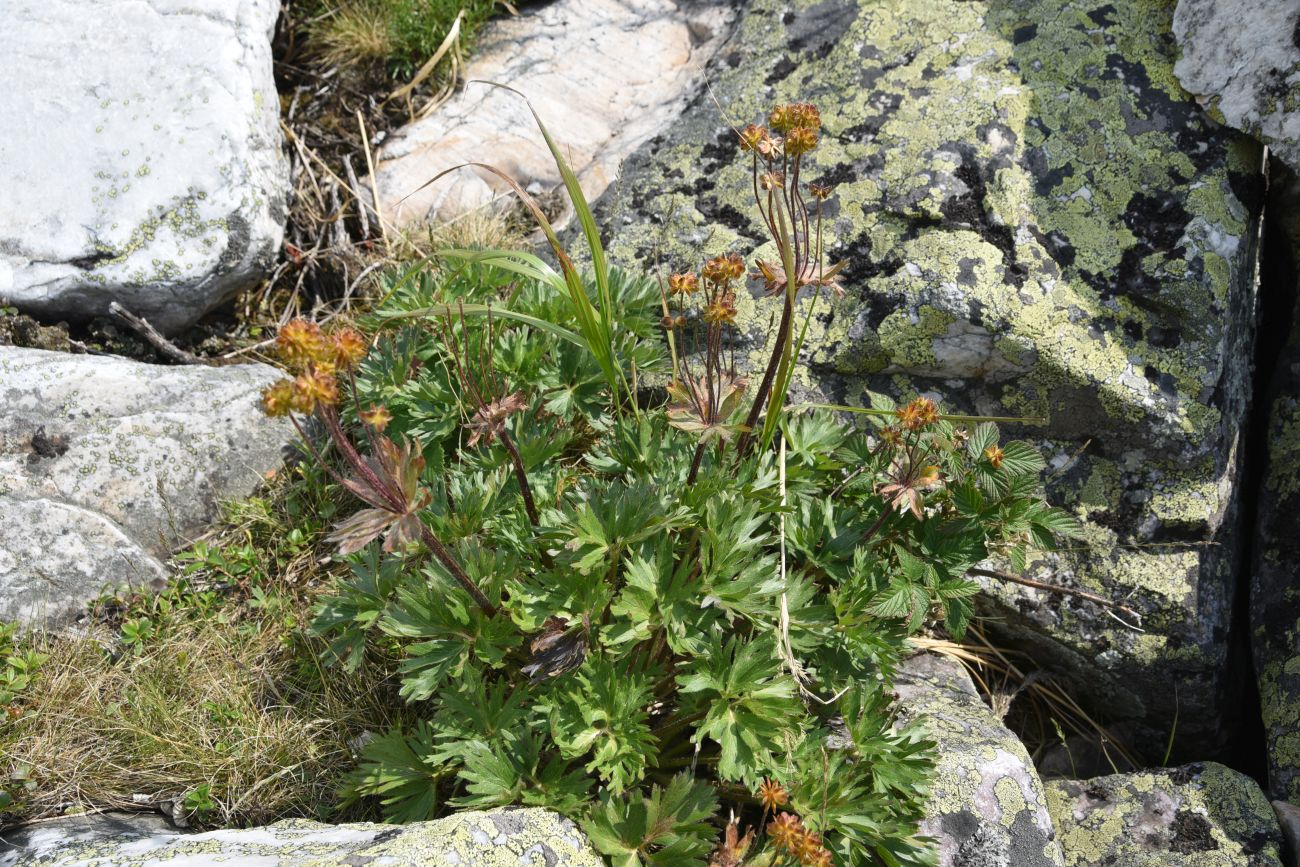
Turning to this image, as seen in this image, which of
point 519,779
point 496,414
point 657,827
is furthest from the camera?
point 496,414

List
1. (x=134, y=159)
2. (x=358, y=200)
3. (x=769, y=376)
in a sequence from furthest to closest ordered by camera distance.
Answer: (x=358, y=200), (x=134, y=159), (x=769, y=376)

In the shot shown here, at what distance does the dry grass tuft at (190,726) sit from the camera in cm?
321

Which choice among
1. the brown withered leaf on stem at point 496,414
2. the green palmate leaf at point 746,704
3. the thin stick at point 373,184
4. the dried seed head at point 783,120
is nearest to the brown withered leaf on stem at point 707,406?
the brown withered leaf on stem at point 496,414

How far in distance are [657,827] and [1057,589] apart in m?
1.79

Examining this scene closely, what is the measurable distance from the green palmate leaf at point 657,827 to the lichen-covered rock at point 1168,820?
1475 millimetres

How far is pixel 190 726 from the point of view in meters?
3.36

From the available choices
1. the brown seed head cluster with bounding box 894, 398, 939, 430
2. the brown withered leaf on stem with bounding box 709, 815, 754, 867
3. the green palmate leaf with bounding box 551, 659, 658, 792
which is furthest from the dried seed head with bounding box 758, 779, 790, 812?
the brown seed head cluster with bounding box 894, 398, 939, 430

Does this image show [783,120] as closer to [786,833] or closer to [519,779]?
[786,833]

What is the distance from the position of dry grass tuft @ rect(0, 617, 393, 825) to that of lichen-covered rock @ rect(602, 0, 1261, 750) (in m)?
2.19

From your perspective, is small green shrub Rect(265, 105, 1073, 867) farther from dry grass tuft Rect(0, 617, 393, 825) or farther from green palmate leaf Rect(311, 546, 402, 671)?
dry grass tuft Rect(0, 617, 393, 825)

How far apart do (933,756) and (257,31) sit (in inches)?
185

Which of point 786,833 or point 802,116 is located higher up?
point 802,116

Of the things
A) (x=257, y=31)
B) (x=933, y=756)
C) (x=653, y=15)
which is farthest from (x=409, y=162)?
(x=933, y=756)

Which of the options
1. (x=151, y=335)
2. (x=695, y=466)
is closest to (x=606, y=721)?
(x=695, y=466)
